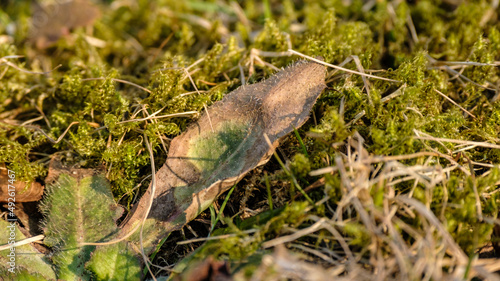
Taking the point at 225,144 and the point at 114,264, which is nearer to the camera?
the point at 114,264

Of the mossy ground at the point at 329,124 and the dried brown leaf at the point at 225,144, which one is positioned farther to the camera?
the dried brown leaf at the point at 225,144

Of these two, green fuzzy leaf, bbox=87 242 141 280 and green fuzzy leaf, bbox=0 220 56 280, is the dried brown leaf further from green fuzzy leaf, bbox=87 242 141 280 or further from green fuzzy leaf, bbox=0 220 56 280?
green fuzzy leaf, bbox=0 220 56 280

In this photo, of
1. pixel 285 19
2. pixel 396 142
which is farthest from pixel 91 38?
pixel 396 142

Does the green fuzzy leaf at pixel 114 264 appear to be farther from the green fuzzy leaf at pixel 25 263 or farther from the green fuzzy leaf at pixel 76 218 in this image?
the green fuzzy leaf at pixel 25 263

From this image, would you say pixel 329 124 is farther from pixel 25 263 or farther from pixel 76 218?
pixel 25 263

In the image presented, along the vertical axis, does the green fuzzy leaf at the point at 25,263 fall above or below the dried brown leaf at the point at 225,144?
below

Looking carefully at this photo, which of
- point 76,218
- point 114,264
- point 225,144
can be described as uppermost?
point 225,144

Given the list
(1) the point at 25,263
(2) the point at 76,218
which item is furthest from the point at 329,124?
(1) the point at 25,263

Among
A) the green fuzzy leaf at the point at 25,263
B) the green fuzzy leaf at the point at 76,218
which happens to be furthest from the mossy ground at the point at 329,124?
the green fuzzy leaf at the point at 25,263

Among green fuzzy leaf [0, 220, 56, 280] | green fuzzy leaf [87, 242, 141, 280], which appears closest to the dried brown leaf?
green fuzzy leaf [87, 242, 141, 280]
